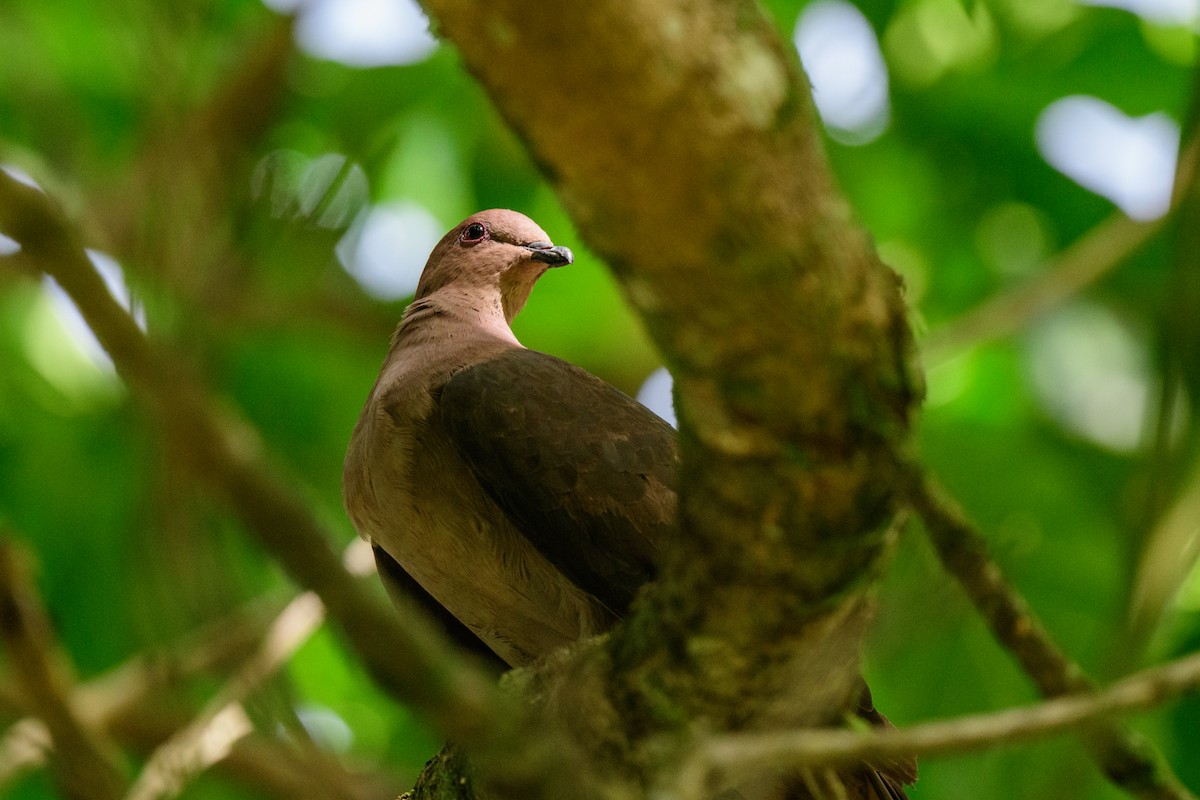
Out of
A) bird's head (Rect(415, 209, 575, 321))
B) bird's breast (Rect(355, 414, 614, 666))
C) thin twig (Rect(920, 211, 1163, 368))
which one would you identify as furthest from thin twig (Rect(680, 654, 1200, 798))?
bird's head (Rect(415, 209, 575, 321))

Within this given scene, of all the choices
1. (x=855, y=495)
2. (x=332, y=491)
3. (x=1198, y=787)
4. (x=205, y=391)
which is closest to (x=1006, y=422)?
(x=1198, y=787)

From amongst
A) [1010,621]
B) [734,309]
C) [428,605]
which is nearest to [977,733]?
[1010,621]

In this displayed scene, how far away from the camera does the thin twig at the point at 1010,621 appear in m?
1.97

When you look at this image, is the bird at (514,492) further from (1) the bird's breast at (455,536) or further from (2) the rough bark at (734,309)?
(2) the rough bark at (734,309)

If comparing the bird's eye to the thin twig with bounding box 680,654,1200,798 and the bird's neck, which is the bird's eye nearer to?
the bird's neck

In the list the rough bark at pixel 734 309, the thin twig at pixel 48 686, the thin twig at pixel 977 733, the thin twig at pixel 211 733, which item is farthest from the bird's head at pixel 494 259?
the thin twig at pixel 977 733

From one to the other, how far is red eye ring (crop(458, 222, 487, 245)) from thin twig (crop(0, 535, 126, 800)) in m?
2.16

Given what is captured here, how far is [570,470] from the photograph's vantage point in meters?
3.50

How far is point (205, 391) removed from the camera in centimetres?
122

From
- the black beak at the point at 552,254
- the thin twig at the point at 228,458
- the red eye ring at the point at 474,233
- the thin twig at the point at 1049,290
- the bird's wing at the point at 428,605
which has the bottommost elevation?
the thin twig at the point at 1049,290

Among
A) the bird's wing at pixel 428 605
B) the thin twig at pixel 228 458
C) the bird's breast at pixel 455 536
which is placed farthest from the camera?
the bird's wing at pixel 428 605

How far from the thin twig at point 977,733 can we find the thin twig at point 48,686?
183 centimetres

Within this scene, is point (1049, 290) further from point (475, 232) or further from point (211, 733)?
point (211, 733)

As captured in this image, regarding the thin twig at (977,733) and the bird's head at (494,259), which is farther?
the bird's head at (494,259)
